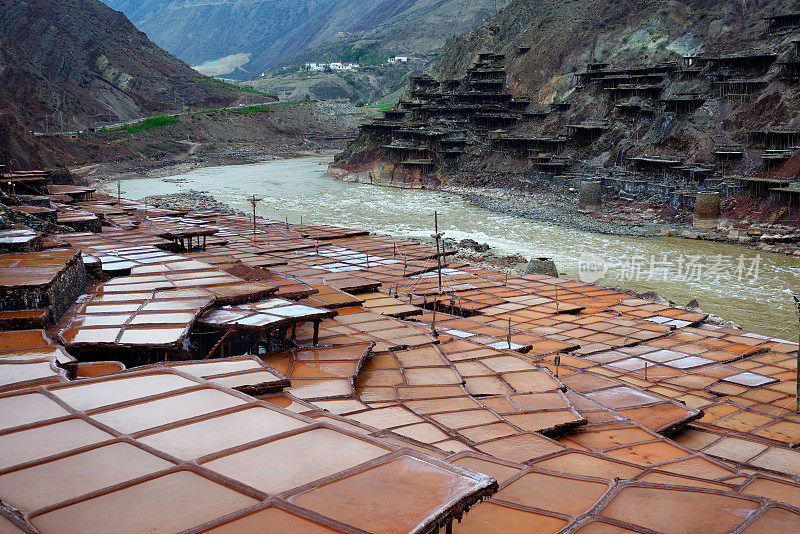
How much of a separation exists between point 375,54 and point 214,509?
490ft

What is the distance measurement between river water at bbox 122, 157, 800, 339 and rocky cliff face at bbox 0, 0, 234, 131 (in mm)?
20771

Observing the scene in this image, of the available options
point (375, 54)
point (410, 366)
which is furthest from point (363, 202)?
point (375, 54)

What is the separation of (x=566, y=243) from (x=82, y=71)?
67056mm

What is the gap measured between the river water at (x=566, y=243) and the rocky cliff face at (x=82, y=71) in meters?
20.8

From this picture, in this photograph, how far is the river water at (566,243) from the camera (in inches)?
876

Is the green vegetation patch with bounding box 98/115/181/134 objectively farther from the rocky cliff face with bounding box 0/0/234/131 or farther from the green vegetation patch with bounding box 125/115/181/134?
the rocky cliff face with bounding box 0/0/234/131

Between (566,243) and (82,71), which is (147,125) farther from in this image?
(566,243)

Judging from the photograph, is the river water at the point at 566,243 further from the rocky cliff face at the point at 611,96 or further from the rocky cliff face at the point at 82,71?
the rocky cliff face at the point at 82,71

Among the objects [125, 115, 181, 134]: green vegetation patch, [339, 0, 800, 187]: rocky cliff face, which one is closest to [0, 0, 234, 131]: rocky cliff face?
[125, 115, 181, 134]: green vegetation patch

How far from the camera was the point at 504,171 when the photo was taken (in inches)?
2042

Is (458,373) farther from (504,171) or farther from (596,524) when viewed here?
(504,171)

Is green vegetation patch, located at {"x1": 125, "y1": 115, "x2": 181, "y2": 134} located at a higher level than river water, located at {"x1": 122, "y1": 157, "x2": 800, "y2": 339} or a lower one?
higher

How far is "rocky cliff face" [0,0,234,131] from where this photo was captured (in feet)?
218

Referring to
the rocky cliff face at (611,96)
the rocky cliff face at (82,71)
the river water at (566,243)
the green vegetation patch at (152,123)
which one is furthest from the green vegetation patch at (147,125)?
the rocky cliff face at (611,96)
